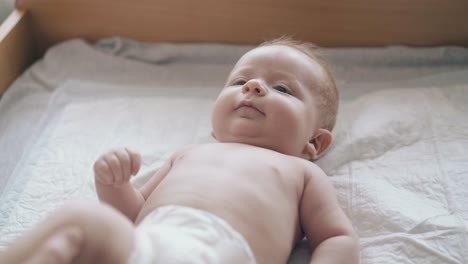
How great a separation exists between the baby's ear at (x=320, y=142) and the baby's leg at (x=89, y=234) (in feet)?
1.77

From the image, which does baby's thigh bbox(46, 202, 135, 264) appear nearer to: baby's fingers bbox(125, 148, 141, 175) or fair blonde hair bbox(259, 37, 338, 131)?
baby's fingers bbox(125, 148, 141, 175)

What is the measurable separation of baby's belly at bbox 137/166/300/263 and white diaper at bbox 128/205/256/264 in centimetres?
3

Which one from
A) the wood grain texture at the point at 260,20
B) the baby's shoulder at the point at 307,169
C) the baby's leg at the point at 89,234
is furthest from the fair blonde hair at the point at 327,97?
the baby's leg at the point at 89,234

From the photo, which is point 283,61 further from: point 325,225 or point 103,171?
point 103,171

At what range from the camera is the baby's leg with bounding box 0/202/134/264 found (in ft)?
2.24

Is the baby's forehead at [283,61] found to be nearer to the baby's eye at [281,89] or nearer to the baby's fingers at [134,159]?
the baby's eye at [281,89]

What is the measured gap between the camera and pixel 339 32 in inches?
62.4

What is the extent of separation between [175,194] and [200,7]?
0.81 m

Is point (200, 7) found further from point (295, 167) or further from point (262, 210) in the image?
point (262, 210)

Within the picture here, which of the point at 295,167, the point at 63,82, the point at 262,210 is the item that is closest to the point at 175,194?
the point at 262,210

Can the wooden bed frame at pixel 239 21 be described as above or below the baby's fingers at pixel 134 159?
below

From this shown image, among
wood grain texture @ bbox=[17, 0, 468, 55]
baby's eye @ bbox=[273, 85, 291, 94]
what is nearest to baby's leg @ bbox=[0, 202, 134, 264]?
baby's eye @ bbox=[273, 85, 291, 94]

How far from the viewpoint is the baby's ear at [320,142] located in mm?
1167

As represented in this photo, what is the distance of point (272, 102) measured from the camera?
106 cm
